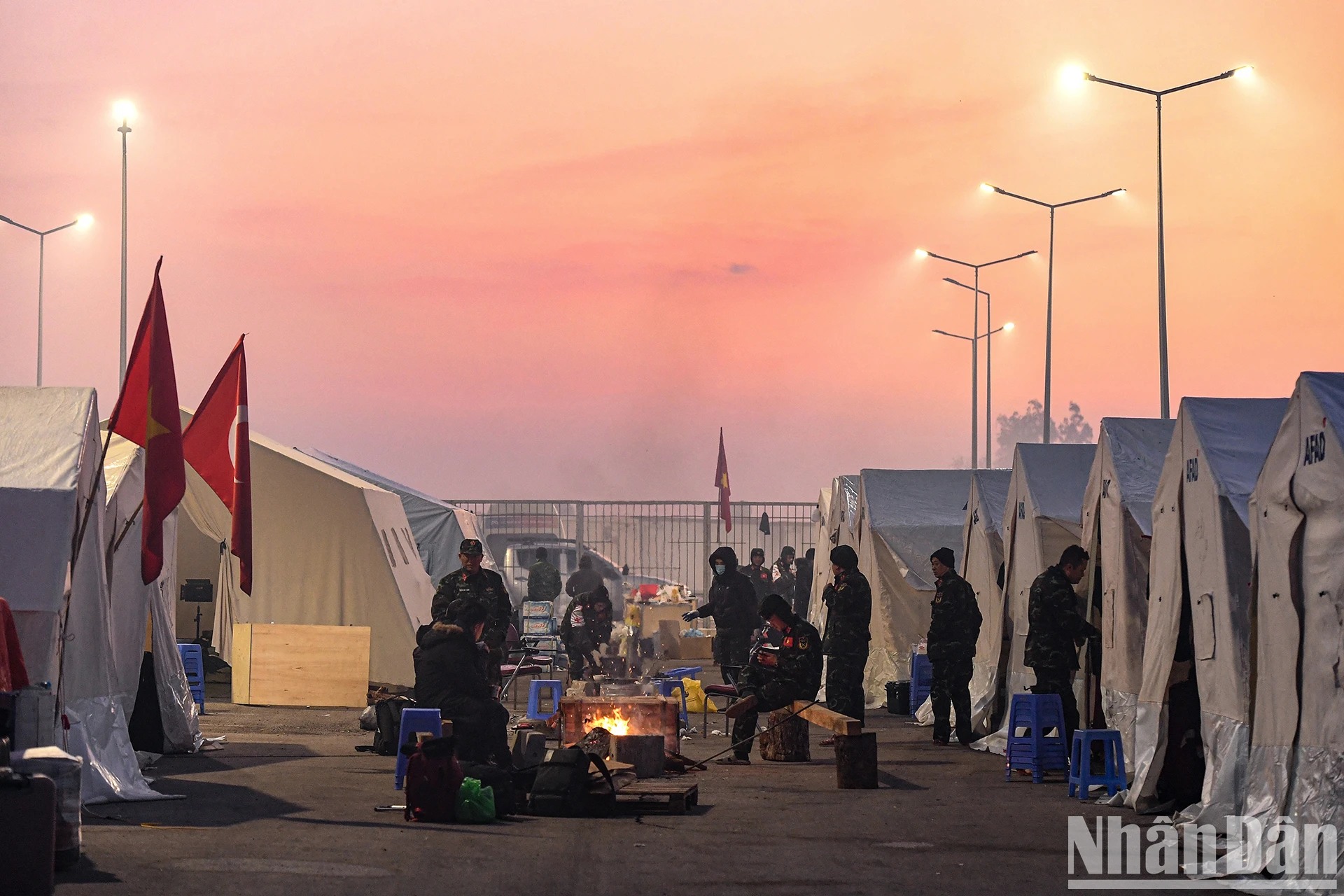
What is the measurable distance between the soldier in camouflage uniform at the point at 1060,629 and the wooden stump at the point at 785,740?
7.24 feet

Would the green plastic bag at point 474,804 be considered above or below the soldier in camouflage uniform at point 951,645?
below

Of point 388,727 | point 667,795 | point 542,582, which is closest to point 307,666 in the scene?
point 388,727

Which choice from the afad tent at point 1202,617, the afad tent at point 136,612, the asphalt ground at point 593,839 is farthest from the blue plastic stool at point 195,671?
the afad tent at point 1202,617

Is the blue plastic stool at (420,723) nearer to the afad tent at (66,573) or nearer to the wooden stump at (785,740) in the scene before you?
the afad tent at (66,573)

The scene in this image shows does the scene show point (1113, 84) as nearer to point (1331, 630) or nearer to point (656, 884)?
point (1331, 630)

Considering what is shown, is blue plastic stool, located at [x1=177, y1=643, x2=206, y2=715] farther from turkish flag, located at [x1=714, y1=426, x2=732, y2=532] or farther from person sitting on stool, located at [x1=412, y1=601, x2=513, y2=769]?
turkish flag, located at [x1=714, y1=426, x2=732, y2=532]

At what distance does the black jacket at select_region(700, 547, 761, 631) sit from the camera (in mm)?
20406

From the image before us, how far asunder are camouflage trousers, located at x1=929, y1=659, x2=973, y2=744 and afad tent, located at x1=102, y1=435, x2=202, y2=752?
729 cm

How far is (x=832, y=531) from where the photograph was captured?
1094 inches

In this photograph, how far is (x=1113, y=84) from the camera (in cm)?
2459

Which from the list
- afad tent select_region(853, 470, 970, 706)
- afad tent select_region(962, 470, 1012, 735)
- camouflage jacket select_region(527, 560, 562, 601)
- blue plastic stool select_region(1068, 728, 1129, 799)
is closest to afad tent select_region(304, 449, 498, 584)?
camouflage jacket select_region(527, 560, 562, 601)

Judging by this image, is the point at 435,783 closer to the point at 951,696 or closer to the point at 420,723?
the point at 420,723

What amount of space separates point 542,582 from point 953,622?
40.5ft

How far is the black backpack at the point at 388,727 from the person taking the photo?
570 inches
